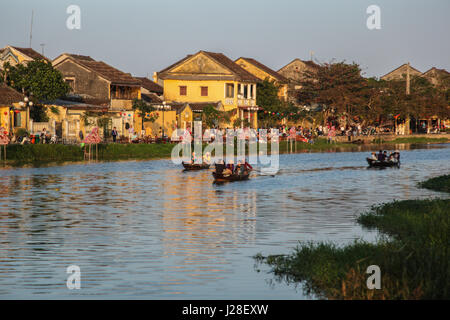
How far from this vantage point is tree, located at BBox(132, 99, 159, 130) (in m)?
75.1

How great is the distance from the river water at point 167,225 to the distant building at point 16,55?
81.3 ft

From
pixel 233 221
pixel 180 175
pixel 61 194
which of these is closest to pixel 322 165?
pixel 180 175

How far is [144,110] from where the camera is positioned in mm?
75438

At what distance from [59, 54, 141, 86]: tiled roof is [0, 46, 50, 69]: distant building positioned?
3951 mm

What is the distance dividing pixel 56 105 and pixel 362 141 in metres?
43.3

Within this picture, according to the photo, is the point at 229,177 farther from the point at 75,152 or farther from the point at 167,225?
the point at 75,152

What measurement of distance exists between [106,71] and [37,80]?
14.9 meters

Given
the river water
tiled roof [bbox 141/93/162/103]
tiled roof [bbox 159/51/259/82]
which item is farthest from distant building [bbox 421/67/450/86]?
the river water

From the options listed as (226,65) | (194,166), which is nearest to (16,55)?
(226,65)

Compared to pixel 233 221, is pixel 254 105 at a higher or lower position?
higher

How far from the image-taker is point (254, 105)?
9506 cm

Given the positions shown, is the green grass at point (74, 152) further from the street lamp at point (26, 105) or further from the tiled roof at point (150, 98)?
the tiled roof at point (150, 98)

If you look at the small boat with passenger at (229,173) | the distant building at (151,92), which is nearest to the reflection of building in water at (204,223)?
the small boat with passenger at (229,173)
